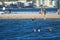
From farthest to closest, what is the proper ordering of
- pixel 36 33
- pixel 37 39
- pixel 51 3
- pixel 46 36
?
pixel 51 3, pixel 36 33, pixel 46 36, pixel 37 39

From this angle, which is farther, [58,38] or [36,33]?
[36,33]

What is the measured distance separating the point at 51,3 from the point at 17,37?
15908 centimetres

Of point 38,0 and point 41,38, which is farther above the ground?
point 41,38

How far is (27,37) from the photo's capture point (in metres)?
35.8

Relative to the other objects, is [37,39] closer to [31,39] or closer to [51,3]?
[31,39]

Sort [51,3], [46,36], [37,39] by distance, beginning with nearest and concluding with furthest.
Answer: [37,39] < [46,36] < [51,3]

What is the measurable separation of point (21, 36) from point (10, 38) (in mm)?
2129

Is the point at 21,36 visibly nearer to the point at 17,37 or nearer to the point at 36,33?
the point at 17,37

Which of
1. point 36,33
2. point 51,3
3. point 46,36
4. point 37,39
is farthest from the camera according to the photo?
point 51,3

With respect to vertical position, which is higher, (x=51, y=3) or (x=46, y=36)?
(x=46, y=36)

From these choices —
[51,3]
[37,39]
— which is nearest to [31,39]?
[37,39]

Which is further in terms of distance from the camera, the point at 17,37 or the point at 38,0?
the point at 38,0

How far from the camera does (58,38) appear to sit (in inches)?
1369

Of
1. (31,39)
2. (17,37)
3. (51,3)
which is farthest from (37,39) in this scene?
(51,3)
